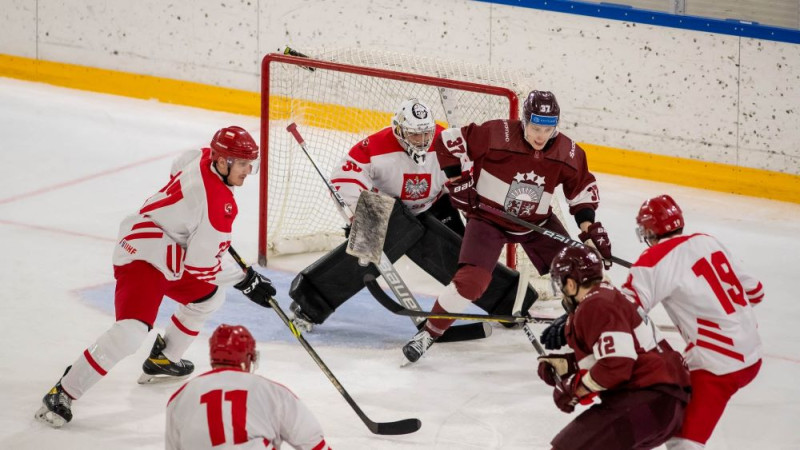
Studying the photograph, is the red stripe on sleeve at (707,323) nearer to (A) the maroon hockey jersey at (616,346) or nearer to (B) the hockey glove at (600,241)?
(A) the maroon hockey jersey at (616,346)

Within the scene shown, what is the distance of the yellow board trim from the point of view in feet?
20.7

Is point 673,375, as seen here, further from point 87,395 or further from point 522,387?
point 87,395

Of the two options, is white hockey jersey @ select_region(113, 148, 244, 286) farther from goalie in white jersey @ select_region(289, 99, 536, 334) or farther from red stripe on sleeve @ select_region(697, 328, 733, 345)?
red stripe on sleeve @ select_region(697, 328, 733, 345)

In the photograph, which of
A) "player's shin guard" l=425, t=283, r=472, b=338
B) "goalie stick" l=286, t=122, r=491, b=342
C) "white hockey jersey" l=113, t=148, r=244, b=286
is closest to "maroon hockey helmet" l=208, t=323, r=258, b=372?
"white hockey jersey" l=113, t=148, r=244, b=286

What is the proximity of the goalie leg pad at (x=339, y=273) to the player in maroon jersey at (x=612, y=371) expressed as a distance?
5.41 feet

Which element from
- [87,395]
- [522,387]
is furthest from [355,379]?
[87,395]

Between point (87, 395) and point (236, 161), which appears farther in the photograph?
point (87, 395)

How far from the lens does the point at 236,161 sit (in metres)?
3.97

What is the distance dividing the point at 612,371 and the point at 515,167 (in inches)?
64.4

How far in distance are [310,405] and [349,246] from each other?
0.67 meters

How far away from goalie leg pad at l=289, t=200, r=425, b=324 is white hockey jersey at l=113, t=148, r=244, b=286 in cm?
90

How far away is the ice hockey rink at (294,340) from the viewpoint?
416 cm

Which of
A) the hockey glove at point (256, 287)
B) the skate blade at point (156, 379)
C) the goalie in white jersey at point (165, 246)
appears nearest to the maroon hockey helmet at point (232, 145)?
the goalie in white jersey at point (165, 246)

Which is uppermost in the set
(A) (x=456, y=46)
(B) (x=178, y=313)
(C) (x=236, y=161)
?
(A) (x=456, y=46)
